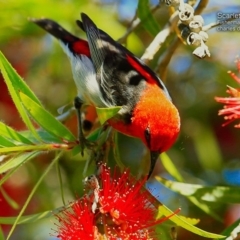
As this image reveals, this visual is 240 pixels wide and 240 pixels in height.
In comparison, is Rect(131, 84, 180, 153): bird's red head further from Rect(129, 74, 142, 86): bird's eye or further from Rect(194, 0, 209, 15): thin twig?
Rect(194, 0, 209, 15): thin twig

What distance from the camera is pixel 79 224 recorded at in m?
1.96

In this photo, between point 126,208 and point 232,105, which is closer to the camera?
point 126,208

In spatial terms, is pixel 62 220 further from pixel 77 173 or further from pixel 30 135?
pixel 77 173

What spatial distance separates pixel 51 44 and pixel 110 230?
1.89 meters

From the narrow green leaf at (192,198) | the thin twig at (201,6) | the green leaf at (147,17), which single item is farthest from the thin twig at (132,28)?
the narrow green leaf at (192,198)

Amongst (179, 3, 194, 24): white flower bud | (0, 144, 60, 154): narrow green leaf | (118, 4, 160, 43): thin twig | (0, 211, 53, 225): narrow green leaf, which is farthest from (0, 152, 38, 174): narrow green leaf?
(118, 4, 160, 43): thin twig

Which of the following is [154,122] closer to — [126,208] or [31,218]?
[126,208]

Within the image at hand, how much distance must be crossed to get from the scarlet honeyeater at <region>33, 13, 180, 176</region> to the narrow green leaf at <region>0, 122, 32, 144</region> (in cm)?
36

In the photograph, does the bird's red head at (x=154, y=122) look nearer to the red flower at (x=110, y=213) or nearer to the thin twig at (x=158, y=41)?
the thin twig at (x=158, y=41)

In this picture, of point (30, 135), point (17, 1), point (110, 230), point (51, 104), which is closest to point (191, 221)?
point (110, 230)

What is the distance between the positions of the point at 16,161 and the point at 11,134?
9 cm

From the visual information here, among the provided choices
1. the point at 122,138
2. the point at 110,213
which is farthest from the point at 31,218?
the point at 122,138

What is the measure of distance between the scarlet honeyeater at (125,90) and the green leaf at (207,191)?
113 mm

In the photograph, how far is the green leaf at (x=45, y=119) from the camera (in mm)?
2078
